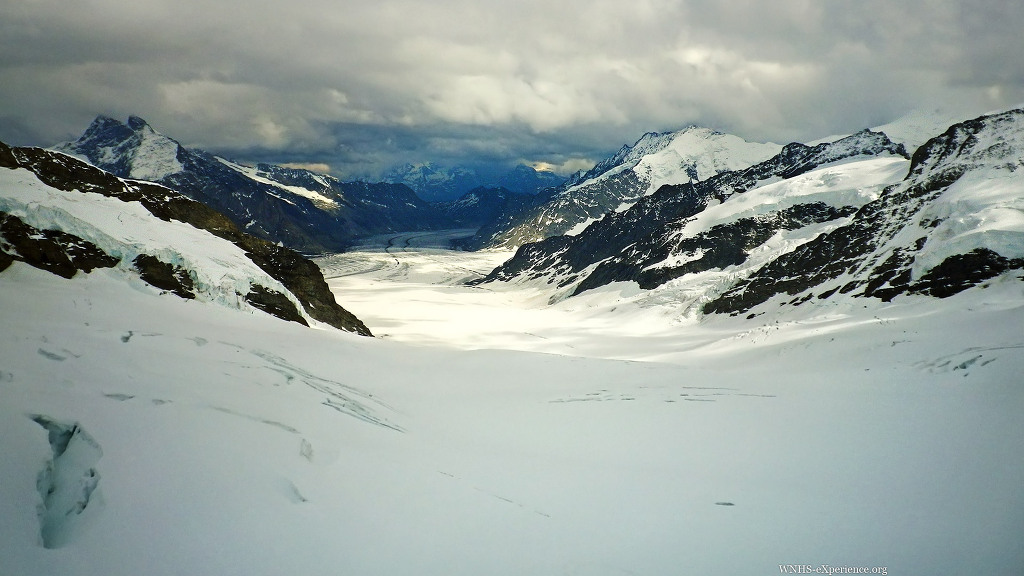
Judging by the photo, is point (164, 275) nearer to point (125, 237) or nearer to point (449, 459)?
point (125, 237)

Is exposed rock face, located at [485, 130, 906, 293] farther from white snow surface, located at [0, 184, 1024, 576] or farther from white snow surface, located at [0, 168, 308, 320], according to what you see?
white snow surface, located at [0, 184, 1024, 576]

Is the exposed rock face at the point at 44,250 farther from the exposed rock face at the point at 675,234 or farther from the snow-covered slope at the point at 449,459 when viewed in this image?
the exposed rock face at the point at 675,234

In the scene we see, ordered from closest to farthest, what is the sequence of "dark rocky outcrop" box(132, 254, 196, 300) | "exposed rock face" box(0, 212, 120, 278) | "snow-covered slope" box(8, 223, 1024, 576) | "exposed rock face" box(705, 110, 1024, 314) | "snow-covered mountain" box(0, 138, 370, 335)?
1. "snow-covered slope" box(8, 223, 1024, 576)
2. "exposed rock face" box(0, 212, 120, 278)
3. "snow-covered mountain" box(0, 138, 370, 335)
4. "dark rocky outcrop" box(132, 254, 196, 300)
5. "exposed rock face" box(705, 110, 1024, 314)

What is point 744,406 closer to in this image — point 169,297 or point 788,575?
point 788,575

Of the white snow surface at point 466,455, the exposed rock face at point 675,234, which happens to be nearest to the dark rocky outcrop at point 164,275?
the white snow surface at point 466,455

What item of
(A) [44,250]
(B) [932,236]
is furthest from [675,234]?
(A) [44,250]

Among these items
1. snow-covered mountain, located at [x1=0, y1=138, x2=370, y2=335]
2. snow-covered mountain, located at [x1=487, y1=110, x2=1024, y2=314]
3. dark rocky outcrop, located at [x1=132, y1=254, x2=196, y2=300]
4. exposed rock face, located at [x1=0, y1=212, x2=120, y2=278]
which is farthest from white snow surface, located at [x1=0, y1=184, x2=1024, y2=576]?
snow-covered mountain, located at [x1=487, y1=110, x2=1024, y2=314]
